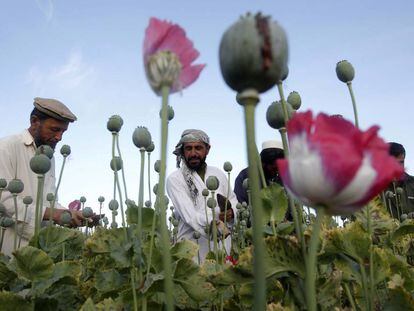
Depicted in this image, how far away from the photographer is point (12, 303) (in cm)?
124

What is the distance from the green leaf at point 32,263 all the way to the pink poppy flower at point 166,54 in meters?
0.81

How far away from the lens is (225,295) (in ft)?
4.49

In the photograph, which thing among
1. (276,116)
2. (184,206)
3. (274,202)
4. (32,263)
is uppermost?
(184,206)

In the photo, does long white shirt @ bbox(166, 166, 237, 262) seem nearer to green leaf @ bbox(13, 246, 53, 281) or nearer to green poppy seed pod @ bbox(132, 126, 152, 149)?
green leaf @ bbox(13, 246, 53, 281)

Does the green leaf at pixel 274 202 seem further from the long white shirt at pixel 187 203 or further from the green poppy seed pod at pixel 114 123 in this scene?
the long white shirt at pixel 187 203

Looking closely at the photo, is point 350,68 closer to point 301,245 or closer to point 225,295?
point 301,245

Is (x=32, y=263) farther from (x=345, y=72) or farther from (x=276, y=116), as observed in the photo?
(x=345, y=72)

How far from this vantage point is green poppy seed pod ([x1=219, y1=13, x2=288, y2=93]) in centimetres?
56

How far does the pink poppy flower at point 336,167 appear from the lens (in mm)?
A: 594

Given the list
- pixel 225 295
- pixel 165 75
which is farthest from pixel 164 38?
pixel 225 295

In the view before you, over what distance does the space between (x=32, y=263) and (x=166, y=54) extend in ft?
2.88

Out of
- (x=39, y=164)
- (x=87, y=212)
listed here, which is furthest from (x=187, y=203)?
(x=39, y=164)

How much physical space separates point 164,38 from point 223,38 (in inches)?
5.1

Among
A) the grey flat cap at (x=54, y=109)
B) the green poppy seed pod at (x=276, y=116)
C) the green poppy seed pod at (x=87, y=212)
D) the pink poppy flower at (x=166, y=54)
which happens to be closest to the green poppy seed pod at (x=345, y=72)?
the green poppy seed pod at (x=276, y=116)
